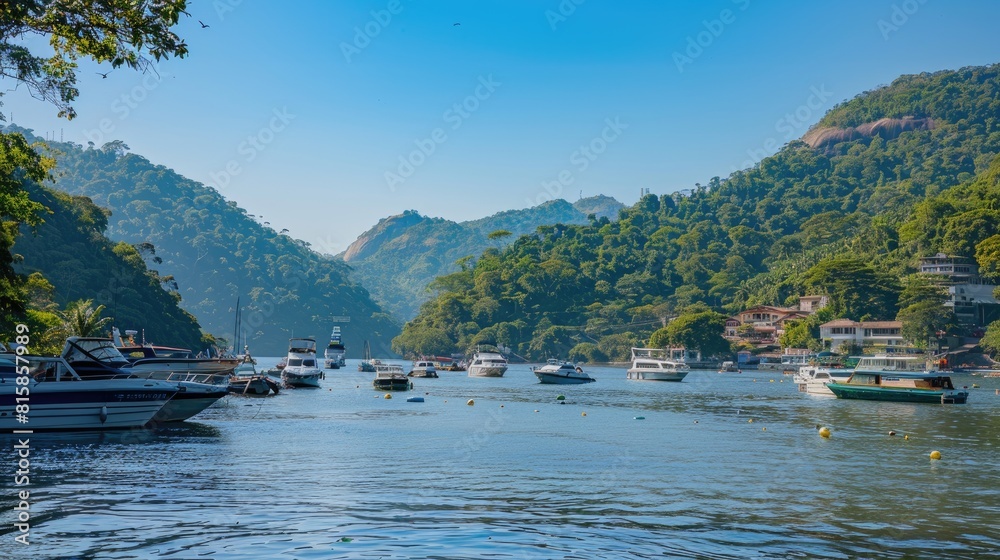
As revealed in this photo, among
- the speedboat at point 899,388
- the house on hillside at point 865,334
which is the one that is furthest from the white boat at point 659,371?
the house on hillside at point 865,334

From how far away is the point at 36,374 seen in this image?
116ft

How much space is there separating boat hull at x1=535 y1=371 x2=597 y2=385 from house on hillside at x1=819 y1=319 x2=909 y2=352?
88.5m

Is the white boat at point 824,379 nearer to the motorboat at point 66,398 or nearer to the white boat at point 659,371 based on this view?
the white boat at point 659,371

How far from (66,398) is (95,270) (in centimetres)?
9879

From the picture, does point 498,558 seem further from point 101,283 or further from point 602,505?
point 101,283

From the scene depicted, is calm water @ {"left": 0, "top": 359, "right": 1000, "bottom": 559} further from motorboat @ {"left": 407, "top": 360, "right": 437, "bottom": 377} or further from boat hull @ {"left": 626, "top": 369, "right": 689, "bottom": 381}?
boat hull @ {"left": 626, "top": 369, "right": 689, "bottom": 381}

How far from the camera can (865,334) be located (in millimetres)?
182125

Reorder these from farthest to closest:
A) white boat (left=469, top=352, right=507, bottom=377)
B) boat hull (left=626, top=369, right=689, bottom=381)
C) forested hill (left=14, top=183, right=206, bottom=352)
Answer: white boat (left=469, top=352, right=507, bottom=377), boat hull (left=626, top=369, right=689, bottom=381), forested hill (left=14, top=183, right=206, bottom=352)

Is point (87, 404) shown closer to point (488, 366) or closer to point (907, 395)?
point (907, 395)

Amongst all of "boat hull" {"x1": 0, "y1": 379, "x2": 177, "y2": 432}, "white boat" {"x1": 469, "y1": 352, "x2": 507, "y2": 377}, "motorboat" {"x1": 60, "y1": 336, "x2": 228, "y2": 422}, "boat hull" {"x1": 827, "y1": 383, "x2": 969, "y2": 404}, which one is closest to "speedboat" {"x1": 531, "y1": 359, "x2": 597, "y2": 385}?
"white boat" {"x1": 469, "y1": 352, "x2": 507, "y2": 377}

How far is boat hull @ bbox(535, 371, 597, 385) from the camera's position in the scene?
106 metres

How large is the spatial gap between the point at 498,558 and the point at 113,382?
25.3m

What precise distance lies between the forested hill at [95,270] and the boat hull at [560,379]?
5219 cm

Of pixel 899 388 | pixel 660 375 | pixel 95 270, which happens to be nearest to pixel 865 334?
pixel 660 375
